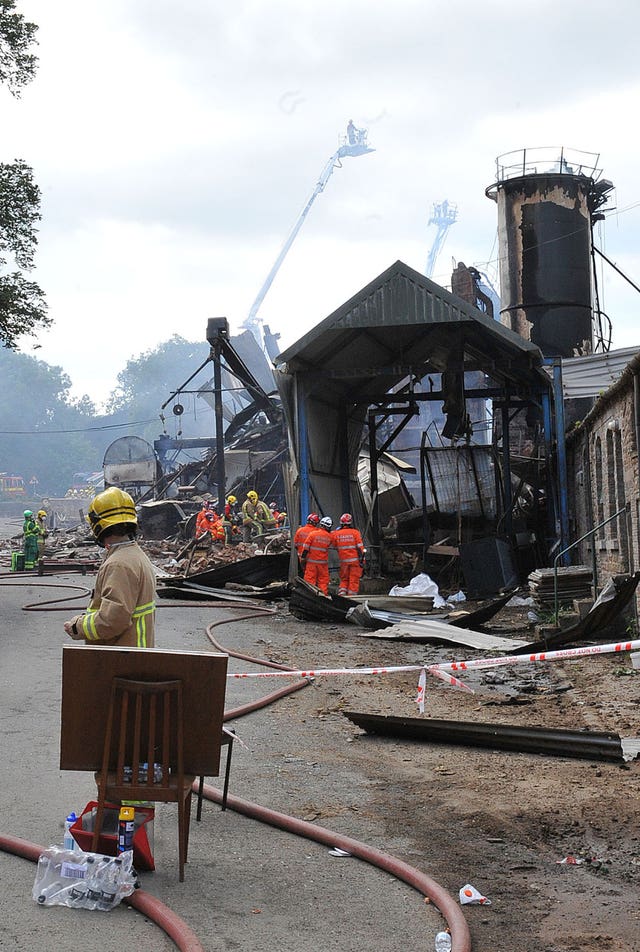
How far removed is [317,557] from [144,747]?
44.8 feet

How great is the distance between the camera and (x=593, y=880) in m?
4.95

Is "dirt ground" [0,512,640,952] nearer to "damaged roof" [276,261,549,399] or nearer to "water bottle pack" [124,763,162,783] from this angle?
"water bottle pack" [124,763,162,783]

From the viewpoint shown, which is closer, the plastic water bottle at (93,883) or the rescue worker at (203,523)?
the plastic water bottle at (93,883)

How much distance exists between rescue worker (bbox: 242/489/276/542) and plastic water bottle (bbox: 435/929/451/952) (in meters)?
27.1

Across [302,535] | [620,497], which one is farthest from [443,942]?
[302,535]

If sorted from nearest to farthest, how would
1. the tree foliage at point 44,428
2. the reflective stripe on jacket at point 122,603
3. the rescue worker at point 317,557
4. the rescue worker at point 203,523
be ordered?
1. the reflective stripe on jacket at point 122,603
2. the rescue worker at point 317,557
3. the rescue worker at point 203,523
4. the tree foliage at point 44,428

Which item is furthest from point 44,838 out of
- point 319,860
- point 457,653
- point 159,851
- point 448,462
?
point 448,462

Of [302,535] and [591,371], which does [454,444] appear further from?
[302,535]

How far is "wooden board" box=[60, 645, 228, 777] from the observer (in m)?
4.57

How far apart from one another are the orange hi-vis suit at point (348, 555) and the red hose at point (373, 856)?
12714mm

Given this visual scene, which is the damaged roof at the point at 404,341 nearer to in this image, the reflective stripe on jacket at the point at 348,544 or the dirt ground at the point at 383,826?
the reflective stripe on jacket at the point at 348,544

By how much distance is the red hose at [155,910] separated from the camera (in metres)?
3.86

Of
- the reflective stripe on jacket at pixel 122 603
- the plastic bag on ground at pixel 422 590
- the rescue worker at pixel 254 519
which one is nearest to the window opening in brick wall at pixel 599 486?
the plastic bag on ground at pixel 422 590

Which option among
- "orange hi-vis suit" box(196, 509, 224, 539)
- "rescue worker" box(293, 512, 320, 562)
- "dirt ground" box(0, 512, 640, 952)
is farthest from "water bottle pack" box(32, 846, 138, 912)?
"orange hi-vis suit" box(196, 509, 224, 539)
